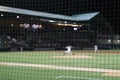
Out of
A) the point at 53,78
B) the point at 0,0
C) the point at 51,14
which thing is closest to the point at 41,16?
the point at 51,14

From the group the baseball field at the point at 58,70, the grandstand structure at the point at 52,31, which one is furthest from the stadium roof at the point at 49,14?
the baseball field at the point at 58,70

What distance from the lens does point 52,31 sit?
105 ft

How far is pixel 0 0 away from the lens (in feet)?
71.1

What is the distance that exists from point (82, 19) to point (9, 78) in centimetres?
2520

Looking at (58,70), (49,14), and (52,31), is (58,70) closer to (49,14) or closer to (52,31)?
(49,14)

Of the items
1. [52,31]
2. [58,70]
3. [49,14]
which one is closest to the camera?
[58,70]

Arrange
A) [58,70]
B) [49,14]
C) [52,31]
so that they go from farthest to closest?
[52,31] < [49,14] < [58,70]

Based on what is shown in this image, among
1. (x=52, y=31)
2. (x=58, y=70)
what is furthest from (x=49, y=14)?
(x=58, y=70)

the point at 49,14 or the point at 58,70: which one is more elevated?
the point at 49,14

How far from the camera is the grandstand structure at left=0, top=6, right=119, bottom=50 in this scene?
28.5m

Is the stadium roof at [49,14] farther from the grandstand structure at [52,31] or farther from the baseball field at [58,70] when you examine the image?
the baseball field at [58,70]

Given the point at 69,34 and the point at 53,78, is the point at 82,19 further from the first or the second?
the point at 53,78

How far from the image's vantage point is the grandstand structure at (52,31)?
2848 centimetres

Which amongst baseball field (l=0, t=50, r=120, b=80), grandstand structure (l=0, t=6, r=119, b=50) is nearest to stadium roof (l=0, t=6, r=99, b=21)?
grandstand structure (l=0, t=6, r=119, b=50)
